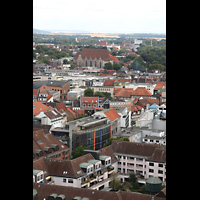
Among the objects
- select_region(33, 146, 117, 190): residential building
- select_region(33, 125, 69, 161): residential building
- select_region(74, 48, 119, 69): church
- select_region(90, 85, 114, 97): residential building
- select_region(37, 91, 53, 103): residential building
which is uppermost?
select_region(74, 48, 119, 69): church

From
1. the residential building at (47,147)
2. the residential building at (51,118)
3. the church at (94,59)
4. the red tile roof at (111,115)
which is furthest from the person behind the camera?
the church at (94,59)

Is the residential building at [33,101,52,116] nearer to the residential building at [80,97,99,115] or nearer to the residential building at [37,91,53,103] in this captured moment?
the residential building at [80,97,99,115]

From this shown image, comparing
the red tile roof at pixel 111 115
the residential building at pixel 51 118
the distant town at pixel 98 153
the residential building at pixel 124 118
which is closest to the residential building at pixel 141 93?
the distant town at pixel 98 153

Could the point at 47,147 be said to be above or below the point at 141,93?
below

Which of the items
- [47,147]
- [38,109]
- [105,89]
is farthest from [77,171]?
[105,89]

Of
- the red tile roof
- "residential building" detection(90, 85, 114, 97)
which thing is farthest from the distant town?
"residential building" detection(90, 85, 114, 97)

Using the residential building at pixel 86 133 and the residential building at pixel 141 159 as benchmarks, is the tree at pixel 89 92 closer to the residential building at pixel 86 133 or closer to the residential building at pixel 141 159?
the residential building at pixel 86 133

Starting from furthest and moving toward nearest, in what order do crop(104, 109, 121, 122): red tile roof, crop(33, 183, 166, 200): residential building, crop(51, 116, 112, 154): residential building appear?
crop(104, 109, 121, 122): red tile roof
crop(51, 116, 112, 154): residential building
crop(33, 183, 166, 200): residential building

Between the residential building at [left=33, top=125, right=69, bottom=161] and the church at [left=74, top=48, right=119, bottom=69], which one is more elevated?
the church at [left=74, top=48, right=119, bottom=69]

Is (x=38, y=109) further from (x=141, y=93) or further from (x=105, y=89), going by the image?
(x=105, y=89)
